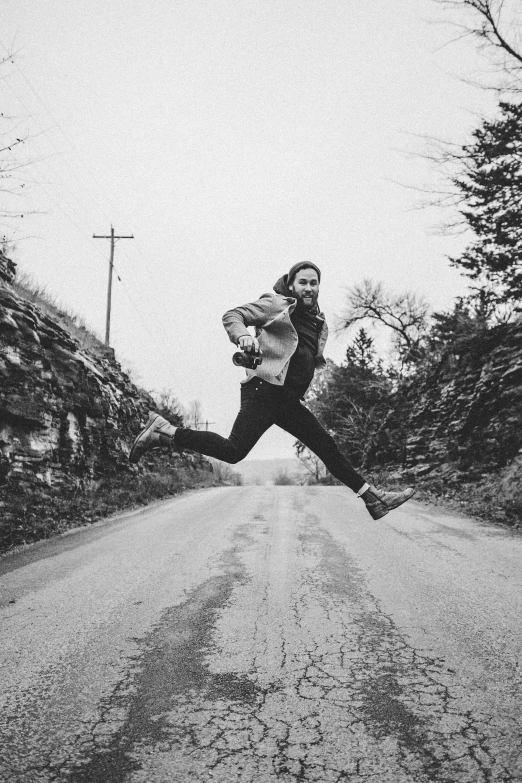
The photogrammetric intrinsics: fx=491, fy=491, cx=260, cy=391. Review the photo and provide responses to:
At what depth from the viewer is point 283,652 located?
260 centimetres

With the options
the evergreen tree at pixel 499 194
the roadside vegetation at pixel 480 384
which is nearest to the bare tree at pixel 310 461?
the roadside vegetation at pixel 480 384

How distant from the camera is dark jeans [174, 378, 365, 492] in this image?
344 cm

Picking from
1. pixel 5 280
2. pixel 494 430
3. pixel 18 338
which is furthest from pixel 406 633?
pixel 494 430

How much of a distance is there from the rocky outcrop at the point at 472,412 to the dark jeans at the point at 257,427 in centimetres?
752

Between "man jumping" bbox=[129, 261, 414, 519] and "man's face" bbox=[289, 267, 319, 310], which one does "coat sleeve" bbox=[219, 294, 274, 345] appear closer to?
"man jumping" bbox=[129, 261, 414, 519]

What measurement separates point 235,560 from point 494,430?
8900 millimetres

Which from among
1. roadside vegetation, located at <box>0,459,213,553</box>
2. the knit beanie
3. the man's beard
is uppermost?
the knit beanie

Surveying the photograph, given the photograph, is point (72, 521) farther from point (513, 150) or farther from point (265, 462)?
point (265, 462)

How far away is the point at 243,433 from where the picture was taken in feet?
11.3

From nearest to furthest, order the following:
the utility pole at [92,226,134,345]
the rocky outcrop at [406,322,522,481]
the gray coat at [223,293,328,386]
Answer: the gray coat at [223,293,328,386], the rocky outcrop at [406,322,522,481], the utility pole at [92,226,134,345]

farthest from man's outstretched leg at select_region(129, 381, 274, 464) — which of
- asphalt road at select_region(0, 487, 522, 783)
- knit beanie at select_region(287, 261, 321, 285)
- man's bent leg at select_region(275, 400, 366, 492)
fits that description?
asphalt road at select_region(0, 487, 522, 783)

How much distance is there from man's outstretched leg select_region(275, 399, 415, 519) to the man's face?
0.75 m

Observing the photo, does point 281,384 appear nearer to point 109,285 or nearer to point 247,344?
point 247,344

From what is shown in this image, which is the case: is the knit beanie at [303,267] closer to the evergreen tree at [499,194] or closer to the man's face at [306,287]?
the man's face at [306,287]
